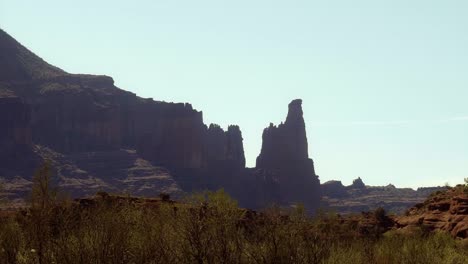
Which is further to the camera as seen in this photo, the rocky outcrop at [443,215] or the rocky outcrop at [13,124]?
the rocky outcrop at [13,124]

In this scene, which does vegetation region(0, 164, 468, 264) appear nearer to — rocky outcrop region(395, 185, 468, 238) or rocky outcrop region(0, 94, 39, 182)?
rocky outcrop region(395, 185, 468, 238)

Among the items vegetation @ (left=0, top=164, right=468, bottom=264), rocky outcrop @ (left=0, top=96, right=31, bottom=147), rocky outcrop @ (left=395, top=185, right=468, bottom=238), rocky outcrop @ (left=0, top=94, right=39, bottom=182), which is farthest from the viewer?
rocky outcrop @ (left=0, top=96, right=31, bottom=147)

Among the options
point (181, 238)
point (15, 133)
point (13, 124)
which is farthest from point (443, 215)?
point (13, 124)

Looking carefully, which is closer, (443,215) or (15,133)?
(443,215)

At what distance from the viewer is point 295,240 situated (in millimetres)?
36281

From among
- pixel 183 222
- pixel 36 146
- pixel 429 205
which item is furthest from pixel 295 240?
pixel 36 146

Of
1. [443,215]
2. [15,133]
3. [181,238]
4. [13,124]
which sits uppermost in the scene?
[13,124]

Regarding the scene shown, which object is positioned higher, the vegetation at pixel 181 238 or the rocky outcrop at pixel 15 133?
the rocky outcrop at pixel 15 133

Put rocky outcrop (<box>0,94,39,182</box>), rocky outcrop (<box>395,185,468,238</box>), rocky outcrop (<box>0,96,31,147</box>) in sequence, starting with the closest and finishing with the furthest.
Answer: rocky outcrop (<box>395,185,468,238</box>)
rocky outcrop (<box>0,94,39,182</box>)
rocky outcrop (<box>0,96,31,147</box>)

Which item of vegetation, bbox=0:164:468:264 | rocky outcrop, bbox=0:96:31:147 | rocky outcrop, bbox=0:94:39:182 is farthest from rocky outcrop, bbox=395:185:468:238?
rocky outcrop, bbox=0:96:31:147

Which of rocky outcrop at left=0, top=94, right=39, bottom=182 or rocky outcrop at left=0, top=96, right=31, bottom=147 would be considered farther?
rocky outcrop at left=0, top=96, right=31, bottom=147

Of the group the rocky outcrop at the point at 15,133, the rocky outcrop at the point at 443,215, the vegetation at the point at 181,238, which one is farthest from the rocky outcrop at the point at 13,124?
the vegetation at the point at 181,238

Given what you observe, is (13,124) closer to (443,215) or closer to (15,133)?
(15,133)

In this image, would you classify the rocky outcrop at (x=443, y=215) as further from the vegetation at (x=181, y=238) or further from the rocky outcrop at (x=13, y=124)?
the rocky outcrop at (x=13, y=124)
